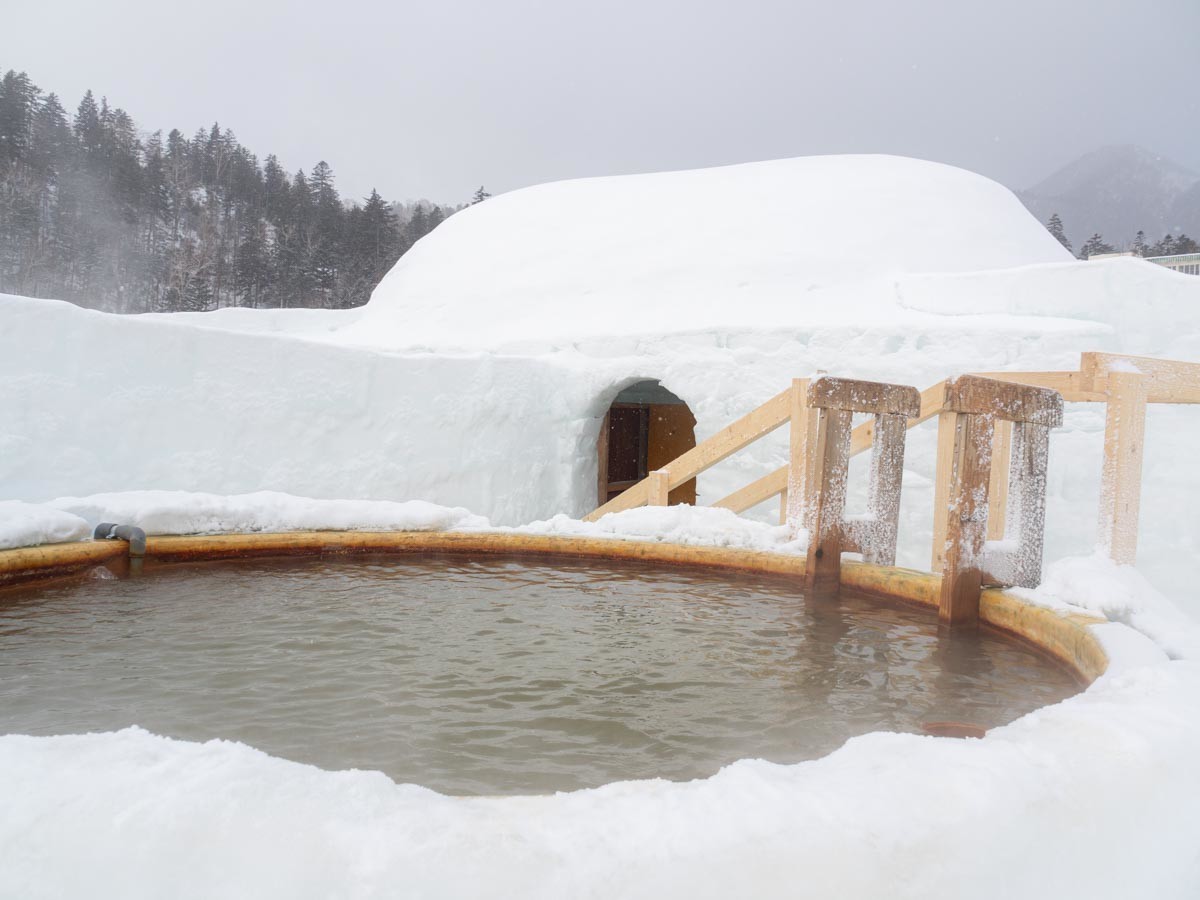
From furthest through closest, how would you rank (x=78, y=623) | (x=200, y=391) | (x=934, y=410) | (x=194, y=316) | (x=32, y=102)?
1. (x=32, y=102)
2. (x=194, y=316)
3. (x=200, y=391)
4. (x=934, y=410)
5. (x=78, y=623)

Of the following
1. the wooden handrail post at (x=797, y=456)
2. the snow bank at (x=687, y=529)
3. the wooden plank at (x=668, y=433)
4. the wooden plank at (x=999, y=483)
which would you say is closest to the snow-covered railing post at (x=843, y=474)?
the wooden handrail post at (x=797, y=456)

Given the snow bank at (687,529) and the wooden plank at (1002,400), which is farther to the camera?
the snow bank at (687,529)

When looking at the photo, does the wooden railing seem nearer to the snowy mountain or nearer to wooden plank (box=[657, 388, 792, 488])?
wooden plank (box=[657, 388, 792, 488])

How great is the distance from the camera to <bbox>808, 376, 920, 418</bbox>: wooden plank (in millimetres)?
3941

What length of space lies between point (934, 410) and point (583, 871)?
4.38m

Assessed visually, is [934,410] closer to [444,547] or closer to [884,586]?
[884,586]

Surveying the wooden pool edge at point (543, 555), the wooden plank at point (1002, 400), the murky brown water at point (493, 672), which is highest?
the wooden plank at point (1002, 400)

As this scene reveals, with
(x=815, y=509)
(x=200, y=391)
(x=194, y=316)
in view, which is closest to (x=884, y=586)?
(x=815, y=509)

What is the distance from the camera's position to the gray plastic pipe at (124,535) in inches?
155

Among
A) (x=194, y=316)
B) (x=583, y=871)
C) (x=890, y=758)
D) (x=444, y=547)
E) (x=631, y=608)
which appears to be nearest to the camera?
(x=583, y=871)

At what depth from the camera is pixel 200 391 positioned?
759cm

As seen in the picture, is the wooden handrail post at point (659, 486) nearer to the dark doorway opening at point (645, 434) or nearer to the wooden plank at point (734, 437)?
the wooden plank at point (734, 437)

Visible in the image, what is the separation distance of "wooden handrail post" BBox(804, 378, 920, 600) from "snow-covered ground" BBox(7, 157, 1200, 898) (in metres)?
0.32

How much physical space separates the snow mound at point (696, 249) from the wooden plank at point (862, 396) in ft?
19.2
